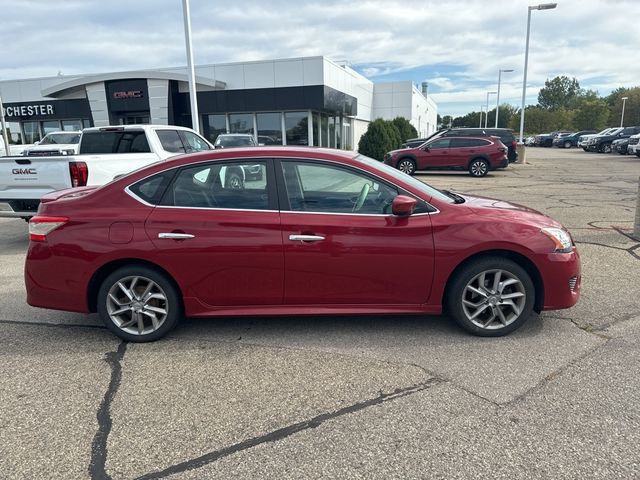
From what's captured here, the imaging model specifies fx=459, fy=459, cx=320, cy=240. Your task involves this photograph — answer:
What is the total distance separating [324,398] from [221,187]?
1.97 m

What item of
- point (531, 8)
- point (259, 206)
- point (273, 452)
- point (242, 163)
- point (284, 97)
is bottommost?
point (273, 452)

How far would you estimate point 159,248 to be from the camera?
12.5ft

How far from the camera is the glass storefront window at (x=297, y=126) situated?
1027 inches

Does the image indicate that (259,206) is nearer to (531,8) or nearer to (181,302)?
(181,302)

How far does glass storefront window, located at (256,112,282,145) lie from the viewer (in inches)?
1035

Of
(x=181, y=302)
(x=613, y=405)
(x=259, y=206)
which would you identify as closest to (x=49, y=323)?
(x=181, y=302)

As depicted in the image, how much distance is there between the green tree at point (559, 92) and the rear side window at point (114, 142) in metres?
134

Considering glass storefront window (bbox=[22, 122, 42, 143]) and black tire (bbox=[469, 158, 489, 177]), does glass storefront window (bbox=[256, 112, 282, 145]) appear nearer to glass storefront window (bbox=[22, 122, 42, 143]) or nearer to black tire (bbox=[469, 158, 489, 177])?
black tire (bbox=[469, 158, 489, 177])

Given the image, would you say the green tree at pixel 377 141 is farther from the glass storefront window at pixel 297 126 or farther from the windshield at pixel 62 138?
the windshield at pixel 62 138

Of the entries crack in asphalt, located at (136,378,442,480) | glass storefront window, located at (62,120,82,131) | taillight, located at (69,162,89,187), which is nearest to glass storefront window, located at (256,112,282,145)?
glass storefront window, located at (62,120,82,131)

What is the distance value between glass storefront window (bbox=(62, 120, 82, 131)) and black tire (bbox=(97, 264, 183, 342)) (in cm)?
3074

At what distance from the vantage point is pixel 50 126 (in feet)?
103

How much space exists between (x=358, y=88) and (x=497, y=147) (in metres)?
19.4

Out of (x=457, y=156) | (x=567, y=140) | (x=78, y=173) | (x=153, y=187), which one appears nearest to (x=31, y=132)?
(x=457, y=156)
